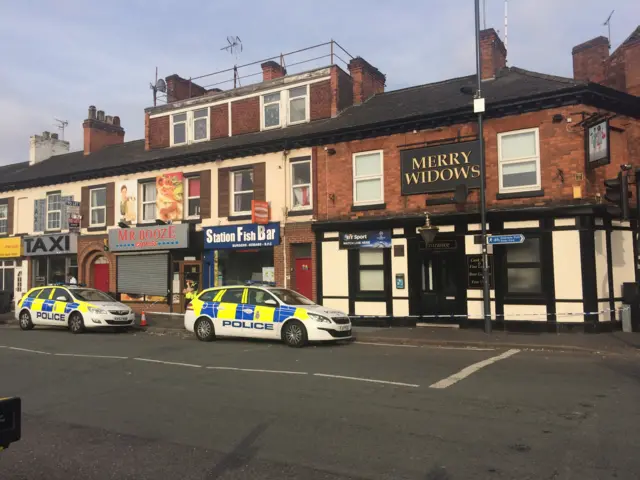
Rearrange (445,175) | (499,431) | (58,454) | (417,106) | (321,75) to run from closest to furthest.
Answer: (58,454)
(499,431)
(445,175)
(417,106)
(321,75)

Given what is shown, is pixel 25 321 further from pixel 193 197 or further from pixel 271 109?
pixel 271 109

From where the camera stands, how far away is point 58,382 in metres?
8.62

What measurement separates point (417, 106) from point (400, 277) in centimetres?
577

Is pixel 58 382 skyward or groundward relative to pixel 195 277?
groundward

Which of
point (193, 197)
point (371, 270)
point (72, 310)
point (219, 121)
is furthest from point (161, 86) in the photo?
point (371, 270)

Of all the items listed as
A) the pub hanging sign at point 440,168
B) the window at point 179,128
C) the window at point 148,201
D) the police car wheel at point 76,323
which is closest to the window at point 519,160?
the pub hanging sign at point 440,168

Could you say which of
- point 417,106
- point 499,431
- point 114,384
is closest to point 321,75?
point 417,106

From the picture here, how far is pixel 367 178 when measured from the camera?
17.6 meters

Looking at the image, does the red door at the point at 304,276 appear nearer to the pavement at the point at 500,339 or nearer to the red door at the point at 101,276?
the pavement at the point at 500,339

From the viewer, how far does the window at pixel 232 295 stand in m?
13.7

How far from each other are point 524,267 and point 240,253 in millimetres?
10589

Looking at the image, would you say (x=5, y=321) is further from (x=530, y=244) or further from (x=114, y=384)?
(x=530, y=244)

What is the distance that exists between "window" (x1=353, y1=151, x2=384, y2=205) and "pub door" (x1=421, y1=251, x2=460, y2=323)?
8.50ft

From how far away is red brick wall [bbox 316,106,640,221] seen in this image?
568 inches
